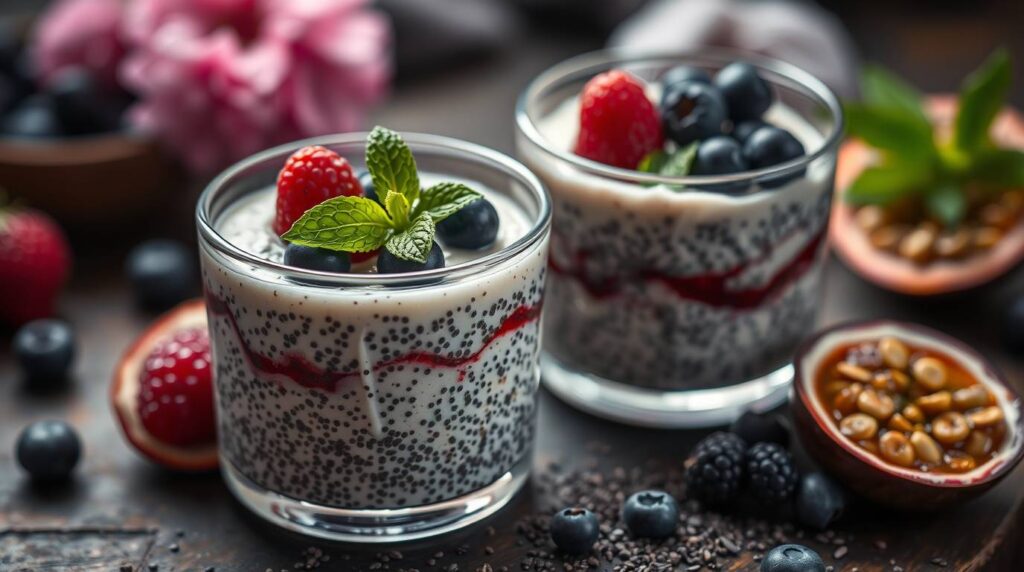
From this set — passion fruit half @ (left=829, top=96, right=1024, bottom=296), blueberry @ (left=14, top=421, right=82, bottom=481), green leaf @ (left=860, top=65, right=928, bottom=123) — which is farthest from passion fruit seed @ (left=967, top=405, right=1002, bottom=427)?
blueberry @ (left=14, top=421, right=82, bottom=481)

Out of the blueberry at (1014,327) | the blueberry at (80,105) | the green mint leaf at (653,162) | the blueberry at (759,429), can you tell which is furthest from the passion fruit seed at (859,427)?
the blueberry at (80,105)

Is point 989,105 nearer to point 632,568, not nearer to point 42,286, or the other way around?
point 632,568

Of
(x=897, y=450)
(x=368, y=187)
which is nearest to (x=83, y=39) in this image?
(x=368, y=187)

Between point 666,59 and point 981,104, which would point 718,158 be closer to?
point 666,59

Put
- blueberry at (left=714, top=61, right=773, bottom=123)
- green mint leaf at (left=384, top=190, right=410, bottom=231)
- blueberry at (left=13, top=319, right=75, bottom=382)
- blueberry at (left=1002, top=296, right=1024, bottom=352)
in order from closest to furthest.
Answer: green mint leaf at (left=384, top=190, right=410, bottom=231) < blueberry at (left=714, top=61, right=773, bottom=123) < blueberry at (left=13, top=319, right=75, bottom=382) < blueberry at (left=1002, top=296, right=1024, bottom=352)

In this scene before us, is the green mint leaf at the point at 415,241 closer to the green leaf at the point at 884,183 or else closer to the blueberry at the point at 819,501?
the blueberry at the point at 819,501

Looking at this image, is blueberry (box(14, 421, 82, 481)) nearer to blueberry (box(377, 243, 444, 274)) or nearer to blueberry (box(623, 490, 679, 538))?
blueberry (box(377, 243, 444, 274))
